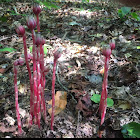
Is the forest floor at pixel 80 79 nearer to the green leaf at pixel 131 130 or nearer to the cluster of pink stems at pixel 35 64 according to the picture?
the green leaf at pixel 131 130

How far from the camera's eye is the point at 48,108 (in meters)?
1.62

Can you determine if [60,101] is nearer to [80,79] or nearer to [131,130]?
[80,79]

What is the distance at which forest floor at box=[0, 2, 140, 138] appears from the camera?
1.44 metres

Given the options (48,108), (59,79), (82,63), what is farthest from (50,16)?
(48,108)

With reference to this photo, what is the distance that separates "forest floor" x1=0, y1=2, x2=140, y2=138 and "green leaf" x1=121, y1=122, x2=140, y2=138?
0.20ft

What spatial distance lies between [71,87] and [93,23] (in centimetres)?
231

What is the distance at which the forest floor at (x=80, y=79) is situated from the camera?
4.74 feet

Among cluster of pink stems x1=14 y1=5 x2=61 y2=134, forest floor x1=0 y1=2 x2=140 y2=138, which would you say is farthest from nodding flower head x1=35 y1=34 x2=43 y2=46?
forest floor x1=0 y1=2 x2=140 y2=138

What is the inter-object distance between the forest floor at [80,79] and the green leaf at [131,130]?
6 cm

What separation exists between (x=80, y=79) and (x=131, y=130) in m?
0.84

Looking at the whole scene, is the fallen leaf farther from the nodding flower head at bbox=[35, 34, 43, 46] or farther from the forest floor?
the nodding flower head at bbox=[35, 34, 43, 46]

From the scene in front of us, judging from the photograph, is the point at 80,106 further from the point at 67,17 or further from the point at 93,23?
the point at 67,17

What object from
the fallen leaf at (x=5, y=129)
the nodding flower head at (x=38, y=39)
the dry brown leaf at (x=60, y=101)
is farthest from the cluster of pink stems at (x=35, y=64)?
the dry brown leaf at (x=60, y=101)

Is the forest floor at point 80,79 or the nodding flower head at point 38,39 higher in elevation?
the nodding flower head at point 38,39
